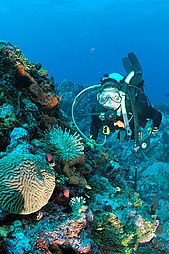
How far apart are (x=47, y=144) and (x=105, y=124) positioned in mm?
1955

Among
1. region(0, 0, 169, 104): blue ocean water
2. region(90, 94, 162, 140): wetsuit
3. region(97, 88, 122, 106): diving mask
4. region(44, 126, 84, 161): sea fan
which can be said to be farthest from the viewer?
region(0, 0, 169, 104): blue ocean water

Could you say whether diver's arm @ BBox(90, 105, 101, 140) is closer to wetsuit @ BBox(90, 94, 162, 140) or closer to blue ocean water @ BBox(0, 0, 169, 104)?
wetsuit @ BBox(90, 94, 162, 140)

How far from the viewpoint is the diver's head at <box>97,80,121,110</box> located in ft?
16.3

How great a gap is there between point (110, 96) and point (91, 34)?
122m

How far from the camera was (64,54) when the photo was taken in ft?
494

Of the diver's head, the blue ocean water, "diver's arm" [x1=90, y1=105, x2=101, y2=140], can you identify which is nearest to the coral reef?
"diver's arm" [x1=90, y1=105, x2=101, y2=140]

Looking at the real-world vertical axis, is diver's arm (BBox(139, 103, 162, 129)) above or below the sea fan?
above

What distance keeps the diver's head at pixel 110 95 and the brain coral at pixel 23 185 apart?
2687mm

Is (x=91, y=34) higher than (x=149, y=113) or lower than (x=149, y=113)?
higher

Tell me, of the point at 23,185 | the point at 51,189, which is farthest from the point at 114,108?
the point at 23,185

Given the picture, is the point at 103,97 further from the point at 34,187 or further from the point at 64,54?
the point at 64,54

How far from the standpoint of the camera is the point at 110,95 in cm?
495

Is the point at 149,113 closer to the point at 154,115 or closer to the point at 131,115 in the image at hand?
the point at 154,115

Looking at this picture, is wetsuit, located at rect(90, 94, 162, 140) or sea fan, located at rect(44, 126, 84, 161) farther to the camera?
wetsuit, located at rect(90, 94, 162, 140)
